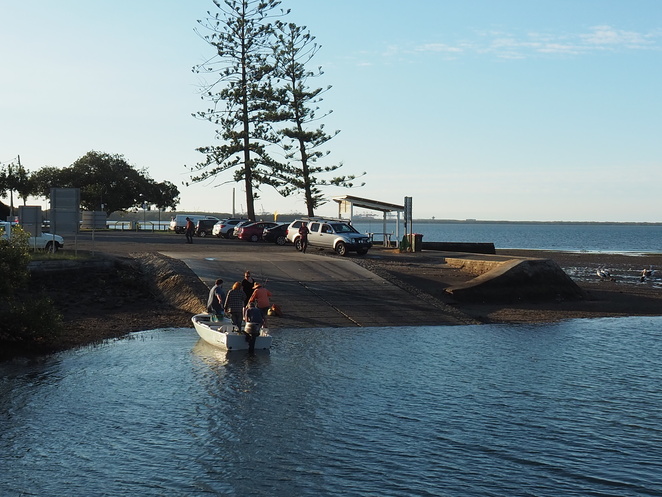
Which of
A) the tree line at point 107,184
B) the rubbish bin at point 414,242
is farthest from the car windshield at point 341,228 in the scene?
the tree line at point 107,184

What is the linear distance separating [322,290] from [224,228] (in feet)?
120

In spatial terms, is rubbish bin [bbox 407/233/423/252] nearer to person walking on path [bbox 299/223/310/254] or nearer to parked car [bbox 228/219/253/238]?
person walking on path [bbox 299/223/310/254]

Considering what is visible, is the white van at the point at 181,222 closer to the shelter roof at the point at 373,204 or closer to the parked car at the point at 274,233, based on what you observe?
the parked car at the point at 274,233

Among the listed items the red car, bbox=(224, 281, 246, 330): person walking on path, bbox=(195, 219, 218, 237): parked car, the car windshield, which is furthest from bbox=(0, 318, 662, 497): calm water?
bbox=(195, 219, 218, 237): parked car

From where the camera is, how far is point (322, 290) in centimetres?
3148

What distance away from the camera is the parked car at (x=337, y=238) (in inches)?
1746

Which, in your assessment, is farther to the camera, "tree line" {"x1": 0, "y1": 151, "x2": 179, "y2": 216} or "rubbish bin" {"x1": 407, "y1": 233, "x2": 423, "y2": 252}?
"tree line" {"x1": 0, "y1": 151, "x2": 179, "y2": 216}

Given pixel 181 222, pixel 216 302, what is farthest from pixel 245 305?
pixel 181 222

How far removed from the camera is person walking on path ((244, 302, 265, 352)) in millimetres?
21455

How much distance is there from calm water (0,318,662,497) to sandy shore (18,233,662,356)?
137 inches

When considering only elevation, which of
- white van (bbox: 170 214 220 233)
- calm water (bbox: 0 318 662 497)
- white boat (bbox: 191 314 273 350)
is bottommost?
calm water (bbox: 0 318 662 497)

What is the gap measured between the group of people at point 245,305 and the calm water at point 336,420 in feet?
3.00

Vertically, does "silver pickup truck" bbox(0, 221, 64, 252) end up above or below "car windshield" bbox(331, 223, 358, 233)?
below

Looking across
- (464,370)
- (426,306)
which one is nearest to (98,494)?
(464,370)
